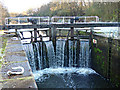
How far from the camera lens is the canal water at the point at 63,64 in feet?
22.9

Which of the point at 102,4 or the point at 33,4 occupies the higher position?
the point at 33,4

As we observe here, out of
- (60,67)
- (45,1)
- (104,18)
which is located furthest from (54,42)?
(45,1)

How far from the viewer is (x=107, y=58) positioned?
23.3 ft

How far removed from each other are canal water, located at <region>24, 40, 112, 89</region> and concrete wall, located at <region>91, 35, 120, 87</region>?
0.36 meters

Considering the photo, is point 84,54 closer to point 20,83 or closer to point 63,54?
point 63,54

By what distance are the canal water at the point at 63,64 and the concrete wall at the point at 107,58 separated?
1.20 feet

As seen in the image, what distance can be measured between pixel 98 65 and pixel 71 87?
8.28 ft

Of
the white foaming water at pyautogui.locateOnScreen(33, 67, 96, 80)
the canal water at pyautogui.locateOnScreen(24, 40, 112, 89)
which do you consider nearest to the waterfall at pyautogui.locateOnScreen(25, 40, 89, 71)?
the canal water at pyautogui.locateOnScreen(24, 40, 112, 89)

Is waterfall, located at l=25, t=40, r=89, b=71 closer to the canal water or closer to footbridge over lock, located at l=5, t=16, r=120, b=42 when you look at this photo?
the canal water

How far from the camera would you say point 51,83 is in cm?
672

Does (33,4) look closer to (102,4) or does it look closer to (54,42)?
(102,4)

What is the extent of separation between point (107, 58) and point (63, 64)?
299 centimetres

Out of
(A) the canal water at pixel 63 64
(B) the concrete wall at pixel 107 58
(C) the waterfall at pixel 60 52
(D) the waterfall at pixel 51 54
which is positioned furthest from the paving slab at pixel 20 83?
(C) the waterfall at pixel 60 52

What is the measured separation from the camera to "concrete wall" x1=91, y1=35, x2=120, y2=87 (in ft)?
20.7
